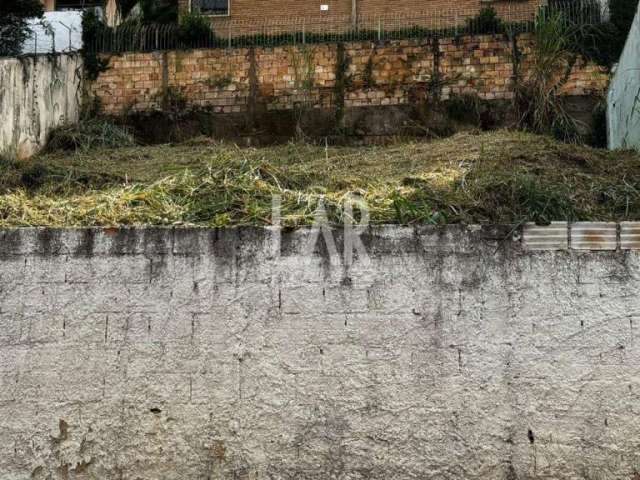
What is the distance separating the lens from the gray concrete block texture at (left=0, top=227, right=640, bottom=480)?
445cm

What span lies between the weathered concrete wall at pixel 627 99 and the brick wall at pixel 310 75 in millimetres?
1647

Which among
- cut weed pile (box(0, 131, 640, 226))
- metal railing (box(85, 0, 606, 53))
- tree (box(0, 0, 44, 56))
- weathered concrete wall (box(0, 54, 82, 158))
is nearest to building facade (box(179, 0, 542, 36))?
metal railing (box(85, 0, 606, 53))

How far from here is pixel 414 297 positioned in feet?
15.1

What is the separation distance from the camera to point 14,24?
11.4 meters

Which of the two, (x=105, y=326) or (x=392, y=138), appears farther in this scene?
(x=392, y=138)

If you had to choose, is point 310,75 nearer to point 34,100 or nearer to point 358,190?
point 34,100

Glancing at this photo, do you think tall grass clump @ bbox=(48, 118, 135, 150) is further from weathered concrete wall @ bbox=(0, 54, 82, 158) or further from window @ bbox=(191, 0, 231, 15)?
window @ bbox=(191, 0, 231, 15)

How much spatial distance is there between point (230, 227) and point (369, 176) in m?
1.72

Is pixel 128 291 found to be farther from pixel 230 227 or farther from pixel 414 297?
pixel 414 297

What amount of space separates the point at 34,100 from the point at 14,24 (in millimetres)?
2463

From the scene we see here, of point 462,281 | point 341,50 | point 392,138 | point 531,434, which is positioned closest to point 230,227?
point 462,281

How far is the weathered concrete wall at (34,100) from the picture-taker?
8961 mm

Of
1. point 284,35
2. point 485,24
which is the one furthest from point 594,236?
point 284,35

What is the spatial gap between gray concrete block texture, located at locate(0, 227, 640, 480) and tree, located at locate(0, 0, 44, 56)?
24.3 ft
